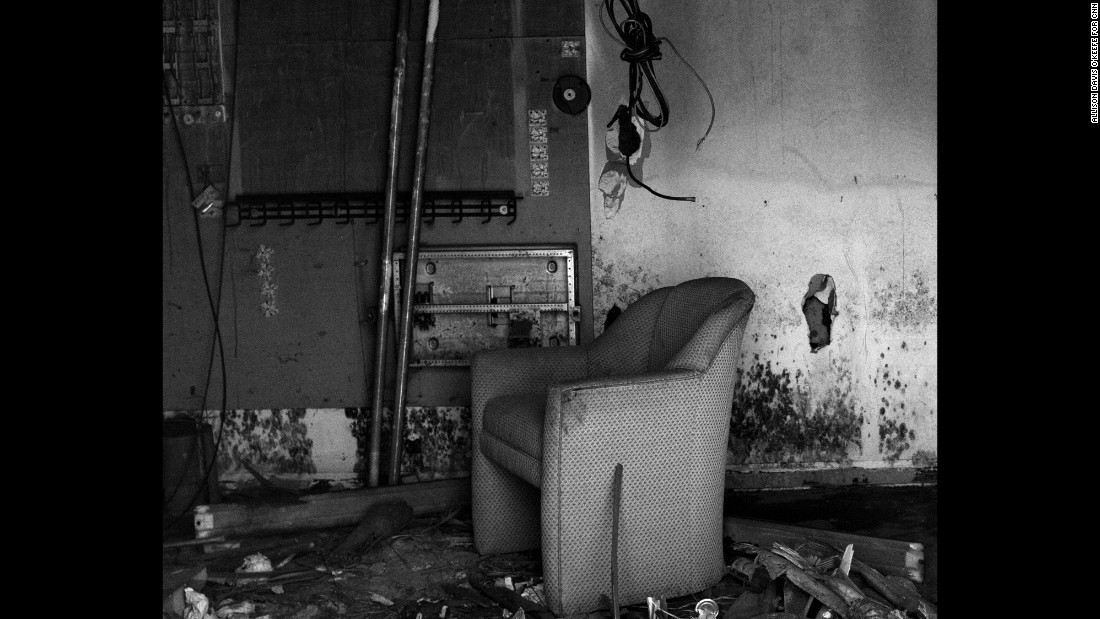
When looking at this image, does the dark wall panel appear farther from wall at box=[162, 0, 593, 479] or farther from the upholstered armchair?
the upholstered armchair

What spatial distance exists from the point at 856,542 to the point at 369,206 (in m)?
2.18

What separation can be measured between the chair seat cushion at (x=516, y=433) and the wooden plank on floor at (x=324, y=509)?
1.68ft

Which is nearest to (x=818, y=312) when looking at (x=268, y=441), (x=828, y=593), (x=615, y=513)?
(x=828, y=593)

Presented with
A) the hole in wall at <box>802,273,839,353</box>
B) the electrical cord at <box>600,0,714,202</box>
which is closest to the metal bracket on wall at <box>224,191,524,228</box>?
the electrical cord at <box>600,0,714,202</box>

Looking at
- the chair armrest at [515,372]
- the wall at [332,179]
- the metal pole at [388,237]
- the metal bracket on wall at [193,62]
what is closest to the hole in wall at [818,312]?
the wall at [332,179]

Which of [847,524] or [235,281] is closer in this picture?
[847,524]

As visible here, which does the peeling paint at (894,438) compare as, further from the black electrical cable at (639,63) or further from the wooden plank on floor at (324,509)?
the wooden plank on floor at (324,509)

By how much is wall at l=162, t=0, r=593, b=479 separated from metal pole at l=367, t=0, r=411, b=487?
0.26 ft

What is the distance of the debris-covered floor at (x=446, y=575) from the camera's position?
2006mm

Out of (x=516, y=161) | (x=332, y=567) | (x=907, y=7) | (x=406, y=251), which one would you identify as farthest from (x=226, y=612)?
(x=907, y=7)

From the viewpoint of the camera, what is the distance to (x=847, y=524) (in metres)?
2.78
